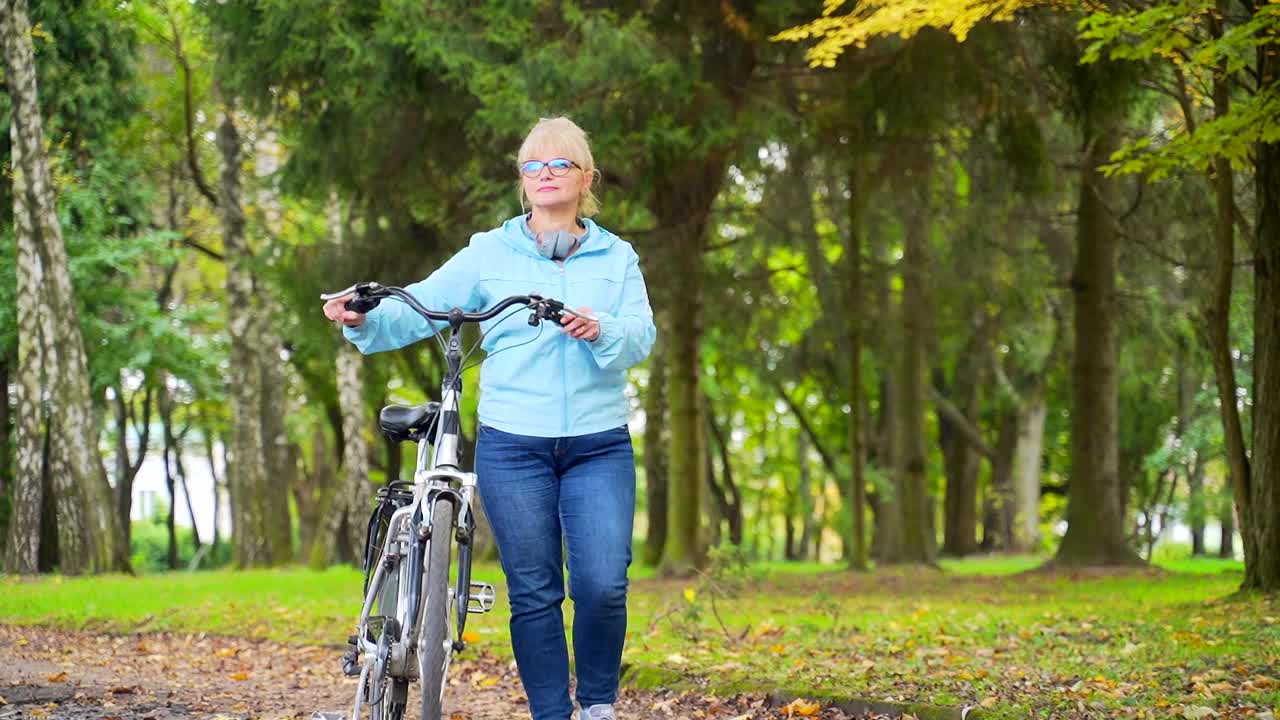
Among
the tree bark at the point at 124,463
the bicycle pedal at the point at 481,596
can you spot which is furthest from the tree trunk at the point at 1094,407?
the tree bark at the point at 124,463

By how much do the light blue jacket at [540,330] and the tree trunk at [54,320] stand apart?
45.9 ft

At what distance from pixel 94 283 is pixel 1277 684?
747 inches

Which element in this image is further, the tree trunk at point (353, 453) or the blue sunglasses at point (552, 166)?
the tree trunk at point (353, 453)

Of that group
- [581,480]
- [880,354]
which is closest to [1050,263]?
[880,354]

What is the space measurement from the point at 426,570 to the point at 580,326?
83cm

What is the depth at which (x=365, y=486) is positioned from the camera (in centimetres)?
2231

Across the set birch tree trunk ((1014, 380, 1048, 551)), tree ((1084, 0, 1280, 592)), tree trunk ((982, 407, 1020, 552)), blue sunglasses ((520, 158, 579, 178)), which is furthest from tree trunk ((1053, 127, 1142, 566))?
blue sunglasses ((520, 158, 579, 178))

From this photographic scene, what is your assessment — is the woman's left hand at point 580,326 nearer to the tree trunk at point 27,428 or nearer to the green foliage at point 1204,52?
the green foliage at point 1204,52

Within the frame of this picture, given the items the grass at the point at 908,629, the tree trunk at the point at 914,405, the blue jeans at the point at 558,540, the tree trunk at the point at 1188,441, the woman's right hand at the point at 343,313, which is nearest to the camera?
the woman's right hand at the point at 343,313

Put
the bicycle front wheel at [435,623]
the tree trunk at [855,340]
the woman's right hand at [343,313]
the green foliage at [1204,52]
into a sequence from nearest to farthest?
the bicycle front wheel at [435,623] → the woman's right hand at [343,313] → the green foliage at [1204,52] → the tree trunk at [855,340]

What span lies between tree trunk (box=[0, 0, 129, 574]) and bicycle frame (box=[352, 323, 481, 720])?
14.0 meters

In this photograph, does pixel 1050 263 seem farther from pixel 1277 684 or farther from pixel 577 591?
pixel 577 591

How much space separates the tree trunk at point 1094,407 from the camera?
58.5ft

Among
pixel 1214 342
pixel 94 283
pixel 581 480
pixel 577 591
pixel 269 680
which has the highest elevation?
pixel 94 283
